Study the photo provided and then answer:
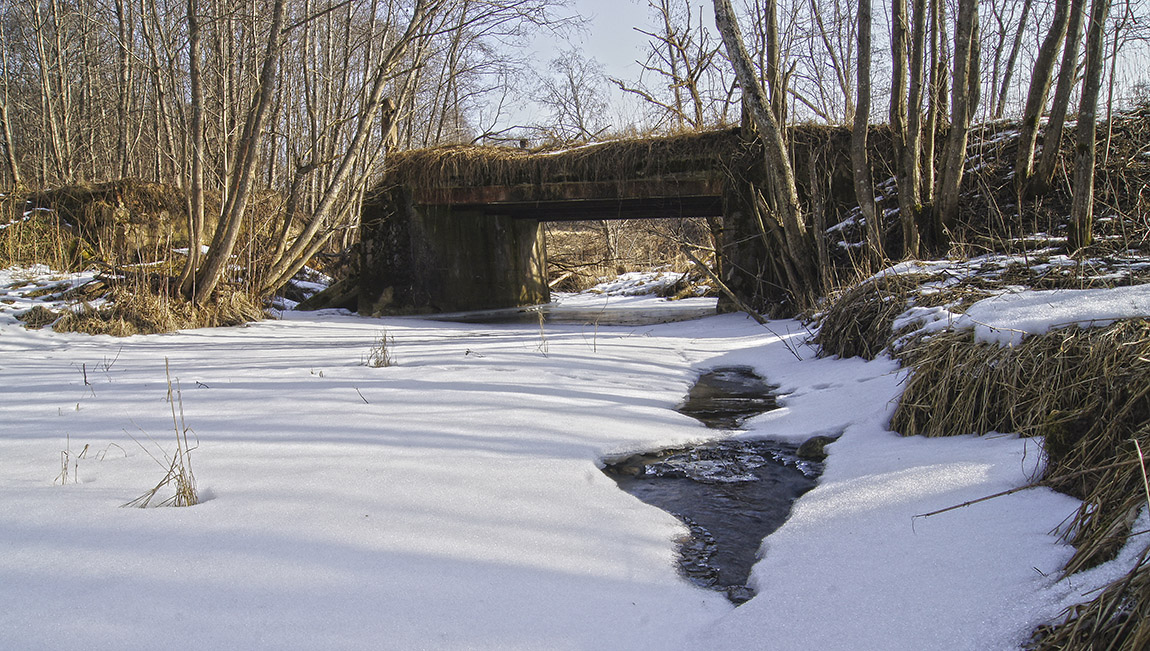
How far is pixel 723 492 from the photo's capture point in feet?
8.40

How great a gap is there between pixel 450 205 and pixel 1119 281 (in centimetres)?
894

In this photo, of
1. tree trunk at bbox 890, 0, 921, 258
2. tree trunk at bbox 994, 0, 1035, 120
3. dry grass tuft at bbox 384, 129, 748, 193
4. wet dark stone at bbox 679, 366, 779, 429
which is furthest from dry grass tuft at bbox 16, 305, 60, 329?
tree trunk at bbox 994, 0, 1035, 120

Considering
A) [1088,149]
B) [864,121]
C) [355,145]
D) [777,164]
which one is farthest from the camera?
Answer: [355,145]

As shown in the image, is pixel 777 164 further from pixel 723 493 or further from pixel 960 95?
pixel 723 493

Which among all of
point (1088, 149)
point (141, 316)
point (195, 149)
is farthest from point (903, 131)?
point (141, 316)

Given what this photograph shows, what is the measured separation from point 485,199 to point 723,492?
337 inches

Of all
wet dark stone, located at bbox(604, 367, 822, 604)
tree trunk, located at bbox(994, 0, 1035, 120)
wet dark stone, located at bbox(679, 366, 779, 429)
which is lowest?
wet dark stone, located at bbox(604, 367, 822, 604)

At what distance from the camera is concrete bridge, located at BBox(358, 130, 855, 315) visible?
9234mm

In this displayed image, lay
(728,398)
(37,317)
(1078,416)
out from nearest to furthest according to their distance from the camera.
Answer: (1078,416), (728,398), (37,317)

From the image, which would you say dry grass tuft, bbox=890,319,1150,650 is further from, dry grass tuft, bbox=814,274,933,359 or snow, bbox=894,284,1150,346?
dry grass tuft, bbox=814,274,933,359

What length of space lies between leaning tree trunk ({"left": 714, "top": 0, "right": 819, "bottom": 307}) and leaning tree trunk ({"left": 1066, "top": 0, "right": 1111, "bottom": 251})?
86.9 inches

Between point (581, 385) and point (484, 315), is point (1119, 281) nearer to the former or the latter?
point (581, 385)

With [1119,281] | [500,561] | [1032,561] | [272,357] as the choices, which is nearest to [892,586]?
[1032,561]

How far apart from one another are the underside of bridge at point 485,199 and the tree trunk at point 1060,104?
11.3ft
